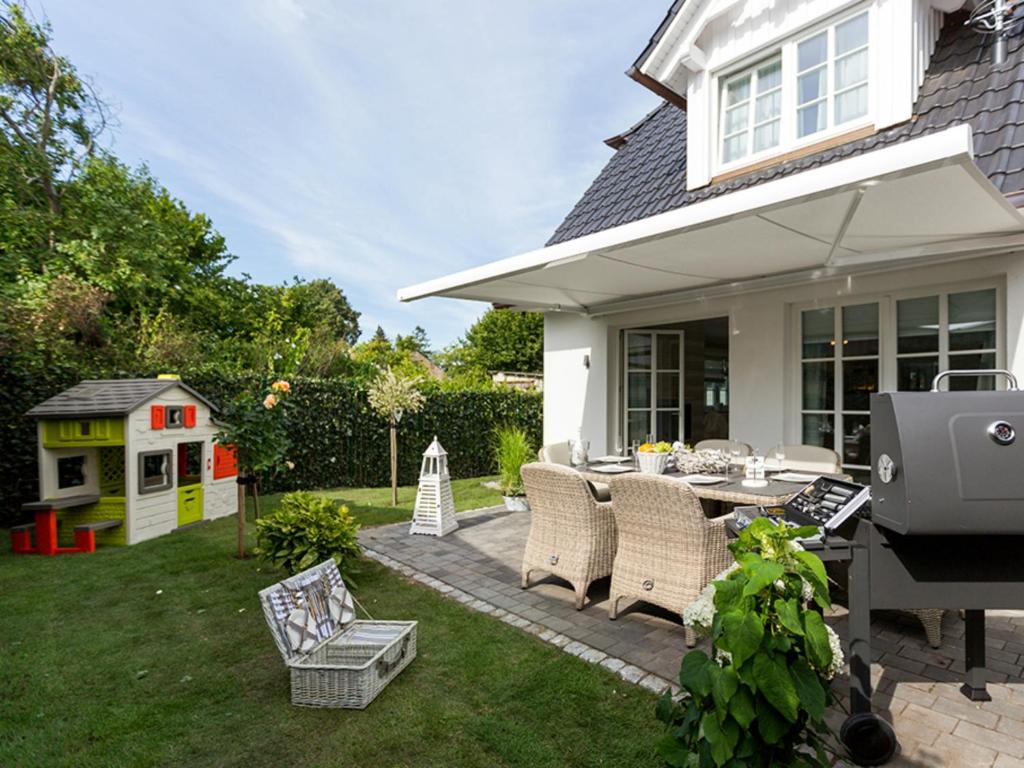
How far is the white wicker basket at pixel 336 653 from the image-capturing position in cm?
277

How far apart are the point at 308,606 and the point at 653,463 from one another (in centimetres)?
297

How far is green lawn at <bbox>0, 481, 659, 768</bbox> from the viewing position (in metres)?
2.41

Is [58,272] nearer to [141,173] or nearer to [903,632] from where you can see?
[141,173]

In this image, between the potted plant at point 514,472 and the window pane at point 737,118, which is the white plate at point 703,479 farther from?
the window pane at point 737,118

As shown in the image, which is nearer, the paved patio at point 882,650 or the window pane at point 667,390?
the paved patio at point 882,650

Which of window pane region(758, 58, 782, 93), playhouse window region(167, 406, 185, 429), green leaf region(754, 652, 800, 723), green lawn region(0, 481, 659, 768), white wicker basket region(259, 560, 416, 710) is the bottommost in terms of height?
green lawn region(0, 481, 659, 768)

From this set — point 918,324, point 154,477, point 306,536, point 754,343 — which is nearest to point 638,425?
point 754,343

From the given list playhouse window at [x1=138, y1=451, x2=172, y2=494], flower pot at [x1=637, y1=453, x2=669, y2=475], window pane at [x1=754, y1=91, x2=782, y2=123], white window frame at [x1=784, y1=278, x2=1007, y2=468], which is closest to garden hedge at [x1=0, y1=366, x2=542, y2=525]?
playhouse window at [x1=138, y1=451, x2=172, y2=494]

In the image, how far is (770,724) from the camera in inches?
66.0

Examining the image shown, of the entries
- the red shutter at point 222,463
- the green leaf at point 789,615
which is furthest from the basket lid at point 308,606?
the red shutter at point 222,463

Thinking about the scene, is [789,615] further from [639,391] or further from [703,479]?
[639,391]

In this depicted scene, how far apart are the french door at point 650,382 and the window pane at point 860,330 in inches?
98.0

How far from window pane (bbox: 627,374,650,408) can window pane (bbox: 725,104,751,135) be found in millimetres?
3279

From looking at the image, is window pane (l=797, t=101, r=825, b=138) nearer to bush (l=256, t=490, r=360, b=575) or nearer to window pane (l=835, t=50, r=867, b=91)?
window pane (l=835, t=50, r=867, b=91)
